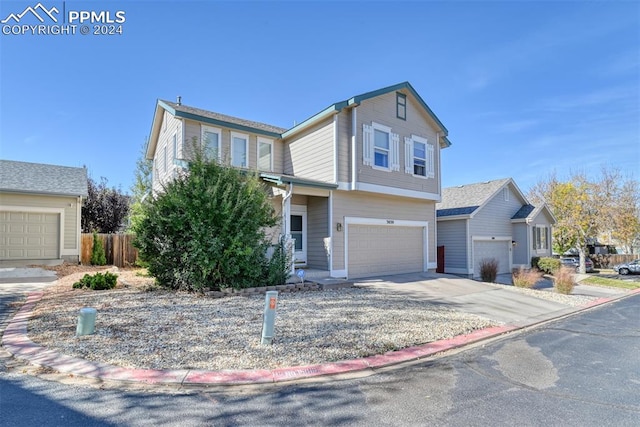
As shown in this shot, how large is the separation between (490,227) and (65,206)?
2219 centimetres

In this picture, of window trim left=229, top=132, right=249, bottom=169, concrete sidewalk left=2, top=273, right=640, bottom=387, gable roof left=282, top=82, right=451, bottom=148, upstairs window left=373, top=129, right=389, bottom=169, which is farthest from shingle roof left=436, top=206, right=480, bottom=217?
window trim left=229, top=132, right=249, bottom=169

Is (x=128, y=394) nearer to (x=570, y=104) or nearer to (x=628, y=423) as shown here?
(x=628, y=423)

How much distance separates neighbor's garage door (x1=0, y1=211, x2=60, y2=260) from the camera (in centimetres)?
1423

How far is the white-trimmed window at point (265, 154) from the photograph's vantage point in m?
14.5

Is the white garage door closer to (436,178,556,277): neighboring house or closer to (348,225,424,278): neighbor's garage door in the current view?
(436,178,556,277): neighboring house

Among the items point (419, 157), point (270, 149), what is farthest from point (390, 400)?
point (419, 157)

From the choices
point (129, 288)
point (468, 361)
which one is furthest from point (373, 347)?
point (129, 288)

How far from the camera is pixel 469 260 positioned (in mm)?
18156

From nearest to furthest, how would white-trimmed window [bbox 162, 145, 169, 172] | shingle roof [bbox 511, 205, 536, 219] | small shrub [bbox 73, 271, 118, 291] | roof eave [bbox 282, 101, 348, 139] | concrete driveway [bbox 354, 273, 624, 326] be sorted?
concrete driveway [bbox 354, 273, 624, 326], small shrub [bbox 73, 271, 118, 291], roof eave [bbox 282, 101, 348, 139], white-trimmed window [bbox 162, 145, 169, 172], shingle roof [bbox 511, 205, 536, 219]

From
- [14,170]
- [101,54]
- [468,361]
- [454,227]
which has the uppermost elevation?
[101,54]

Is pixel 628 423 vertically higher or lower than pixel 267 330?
lower

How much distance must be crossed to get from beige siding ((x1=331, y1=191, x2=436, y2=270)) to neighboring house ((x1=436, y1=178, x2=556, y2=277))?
320cm

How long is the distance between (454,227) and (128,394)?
1813 centimetres

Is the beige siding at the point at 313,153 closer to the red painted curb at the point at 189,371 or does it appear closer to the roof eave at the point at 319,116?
the roof eave at the point at 319,116
